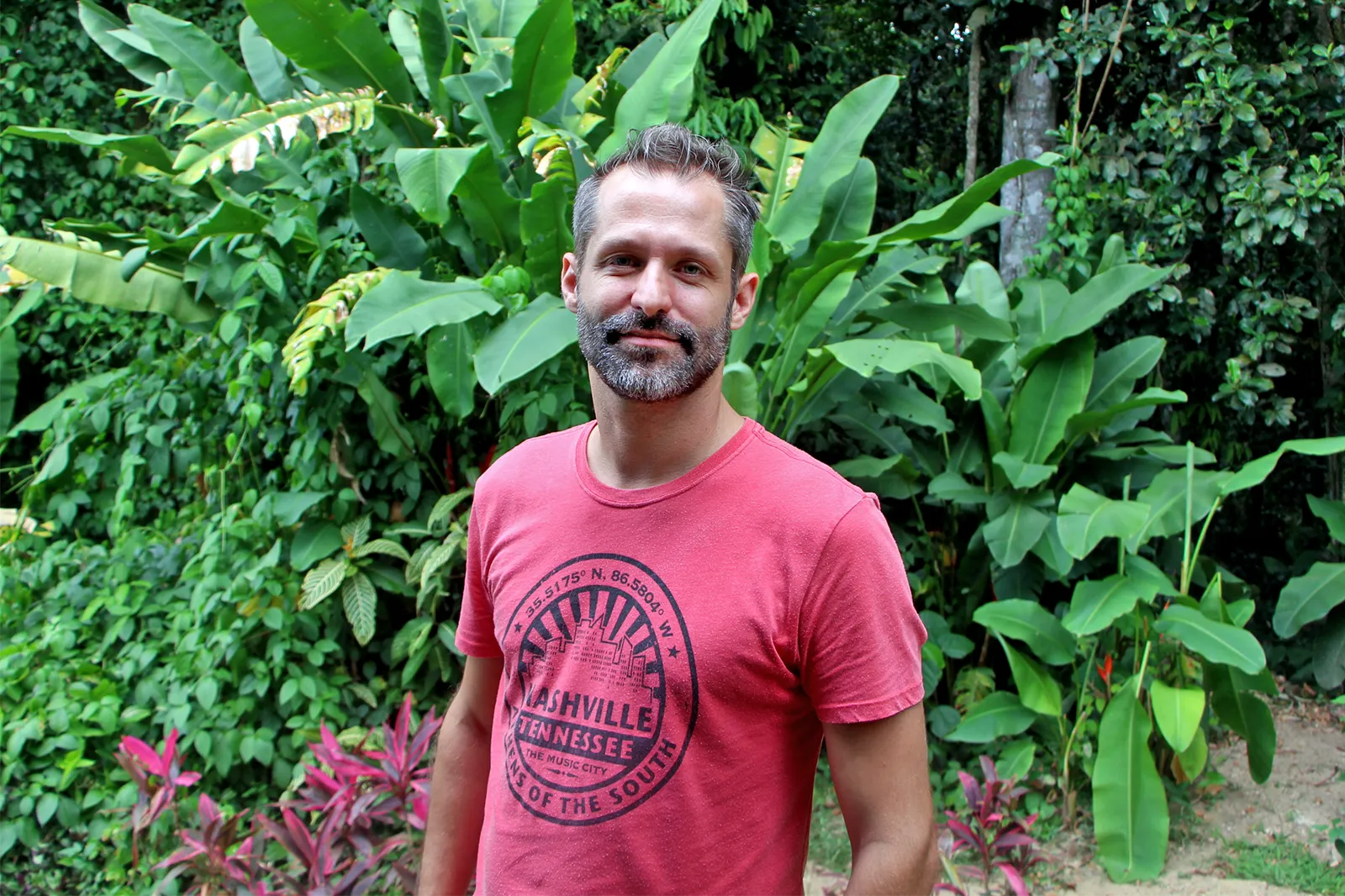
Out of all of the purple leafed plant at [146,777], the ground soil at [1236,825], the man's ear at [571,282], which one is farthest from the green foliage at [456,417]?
the man's ear at [571,282]

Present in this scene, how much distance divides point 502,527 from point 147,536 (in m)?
3.76

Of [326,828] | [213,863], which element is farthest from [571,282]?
[213,863]

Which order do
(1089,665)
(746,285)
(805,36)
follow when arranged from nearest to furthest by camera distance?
(746,285)
(1089,665)
(805,36)

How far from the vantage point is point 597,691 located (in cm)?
140

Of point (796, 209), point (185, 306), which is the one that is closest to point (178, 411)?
point (185, 306)

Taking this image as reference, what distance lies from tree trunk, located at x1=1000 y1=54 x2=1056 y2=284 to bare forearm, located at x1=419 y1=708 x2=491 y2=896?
458 cm

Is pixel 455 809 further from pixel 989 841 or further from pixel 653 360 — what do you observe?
pixel 989 841

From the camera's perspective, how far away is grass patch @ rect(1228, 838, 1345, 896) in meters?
3.48

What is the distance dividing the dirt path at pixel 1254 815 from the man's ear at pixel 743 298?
283 cm

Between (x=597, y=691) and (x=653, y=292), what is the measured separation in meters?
0.54

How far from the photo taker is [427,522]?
4.31 m

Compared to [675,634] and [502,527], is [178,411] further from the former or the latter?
[675,634]

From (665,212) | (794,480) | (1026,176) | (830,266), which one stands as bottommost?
(794,480)

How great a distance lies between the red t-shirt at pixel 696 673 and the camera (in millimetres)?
1339
